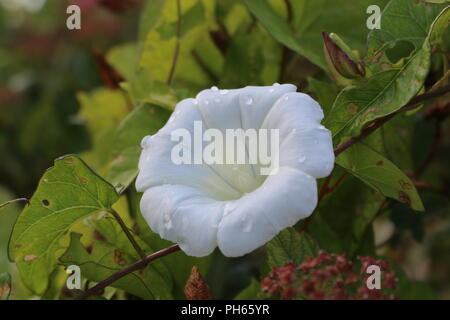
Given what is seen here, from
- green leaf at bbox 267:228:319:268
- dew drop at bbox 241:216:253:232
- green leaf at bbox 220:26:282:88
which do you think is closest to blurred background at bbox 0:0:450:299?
green leaf at bbox 220:26:282:88

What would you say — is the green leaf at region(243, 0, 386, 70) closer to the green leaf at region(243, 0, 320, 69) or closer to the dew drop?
the green leaf at region(243, 0, 320, 69)

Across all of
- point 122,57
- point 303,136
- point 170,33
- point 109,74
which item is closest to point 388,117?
point 303,136

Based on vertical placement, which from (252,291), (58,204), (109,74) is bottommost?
(252,291)

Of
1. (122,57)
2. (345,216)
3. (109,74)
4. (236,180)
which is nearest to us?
(236,180)

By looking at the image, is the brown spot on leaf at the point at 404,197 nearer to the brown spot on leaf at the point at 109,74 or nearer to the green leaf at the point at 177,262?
the green leaf at the point at 177,262

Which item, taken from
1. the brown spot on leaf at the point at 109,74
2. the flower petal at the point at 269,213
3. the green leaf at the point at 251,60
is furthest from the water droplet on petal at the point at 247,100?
the brown spot on leaf at the point at 109,74

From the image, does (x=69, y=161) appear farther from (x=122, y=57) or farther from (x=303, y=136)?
(x=122, y=57)

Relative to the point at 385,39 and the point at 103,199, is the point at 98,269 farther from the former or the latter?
the point at 385,39
